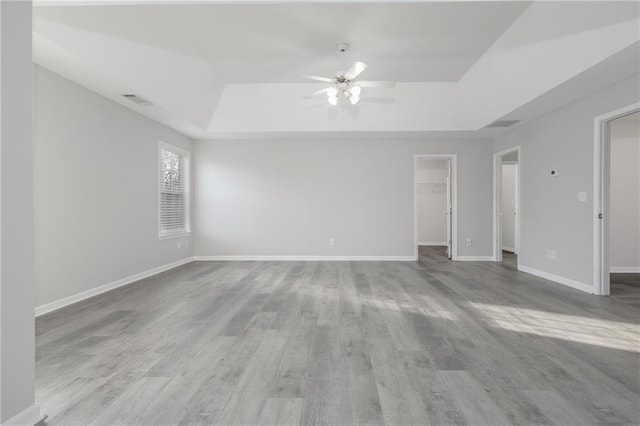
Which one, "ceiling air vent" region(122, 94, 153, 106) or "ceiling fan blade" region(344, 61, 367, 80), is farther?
"ceiling air vent" region(122, 94, 153, 106)

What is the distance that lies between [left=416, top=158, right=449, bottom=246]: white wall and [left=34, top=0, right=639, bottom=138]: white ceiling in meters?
4.22

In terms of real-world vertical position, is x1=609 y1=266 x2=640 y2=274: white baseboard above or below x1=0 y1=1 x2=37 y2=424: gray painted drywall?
below

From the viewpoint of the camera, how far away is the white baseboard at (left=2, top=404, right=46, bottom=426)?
5.11 feet

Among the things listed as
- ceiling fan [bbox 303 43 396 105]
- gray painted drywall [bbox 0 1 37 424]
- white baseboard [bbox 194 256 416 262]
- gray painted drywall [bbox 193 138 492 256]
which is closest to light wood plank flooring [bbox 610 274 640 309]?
gray painted drywall [bbox 193 138 492 256]

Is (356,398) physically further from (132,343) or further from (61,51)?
(61,51)

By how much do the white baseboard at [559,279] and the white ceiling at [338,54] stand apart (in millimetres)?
2471

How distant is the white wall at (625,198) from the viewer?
552cm

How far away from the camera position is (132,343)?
106 inches

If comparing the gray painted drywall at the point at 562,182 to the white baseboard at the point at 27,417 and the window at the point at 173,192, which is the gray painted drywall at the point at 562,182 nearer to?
the white baseboard at the point at 27,417

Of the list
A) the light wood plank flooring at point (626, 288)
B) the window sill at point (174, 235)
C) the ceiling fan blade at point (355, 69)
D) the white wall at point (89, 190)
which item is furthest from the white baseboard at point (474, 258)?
the white wall at point (89, 190)

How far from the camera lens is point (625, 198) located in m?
5.55

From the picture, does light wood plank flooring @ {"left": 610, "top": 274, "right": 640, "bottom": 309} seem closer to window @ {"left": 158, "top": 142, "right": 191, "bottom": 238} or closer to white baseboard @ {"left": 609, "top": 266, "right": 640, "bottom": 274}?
white baseboard @ {"left": 609, "top": 266, "right": 640, "bottom": 274}

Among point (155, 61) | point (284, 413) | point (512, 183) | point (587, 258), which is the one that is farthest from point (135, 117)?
point (512, 183)

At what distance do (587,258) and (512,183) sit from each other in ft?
16.1
